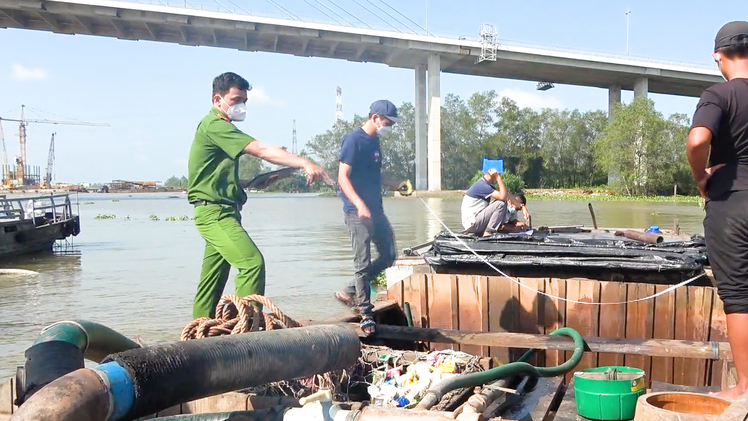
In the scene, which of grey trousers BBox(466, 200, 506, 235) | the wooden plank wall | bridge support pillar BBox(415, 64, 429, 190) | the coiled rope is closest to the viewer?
the coiled rope

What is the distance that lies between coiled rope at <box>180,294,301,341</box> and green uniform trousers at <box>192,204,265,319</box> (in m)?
0.26

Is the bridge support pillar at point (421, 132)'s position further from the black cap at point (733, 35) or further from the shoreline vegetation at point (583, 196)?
the black cap at point (733, 35)

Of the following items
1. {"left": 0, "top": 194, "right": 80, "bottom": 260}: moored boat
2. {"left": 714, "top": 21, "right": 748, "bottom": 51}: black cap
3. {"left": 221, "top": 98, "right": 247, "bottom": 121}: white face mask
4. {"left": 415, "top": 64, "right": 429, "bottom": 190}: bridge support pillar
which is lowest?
{"left": 0, "top": 194, "right": 80, "bottom": 260}: moored boat

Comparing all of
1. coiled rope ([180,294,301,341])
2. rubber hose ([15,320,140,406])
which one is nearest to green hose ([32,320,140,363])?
rubber hose ([15,320,140,406])

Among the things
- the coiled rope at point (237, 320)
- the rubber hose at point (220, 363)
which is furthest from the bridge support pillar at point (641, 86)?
the rubber hose at point (220, 363)

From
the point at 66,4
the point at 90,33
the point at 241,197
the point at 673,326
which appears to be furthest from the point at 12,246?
the point at 90,33

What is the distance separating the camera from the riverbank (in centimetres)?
5525

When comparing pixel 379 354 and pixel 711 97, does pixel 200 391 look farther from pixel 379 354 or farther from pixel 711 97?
pixel 711 97

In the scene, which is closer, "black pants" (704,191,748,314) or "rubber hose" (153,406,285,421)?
"rubber hose" (153,406,285,421)

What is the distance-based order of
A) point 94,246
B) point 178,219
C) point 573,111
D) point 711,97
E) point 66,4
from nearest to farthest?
point 711,97
point 94,246
point 178,219
point 66,4
point 573,111

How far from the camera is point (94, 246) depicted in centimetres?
2577

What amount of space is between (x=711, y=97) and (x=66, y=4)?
58340mm

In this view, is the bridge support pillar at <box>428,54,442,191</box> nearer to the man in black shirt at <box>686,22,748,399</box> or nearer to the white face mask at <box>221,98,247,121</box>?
the white face mask at <box>221,98,247,121</box>

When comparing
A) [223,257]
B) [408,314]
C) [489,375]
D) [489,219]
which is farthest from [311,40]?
[489,375]
